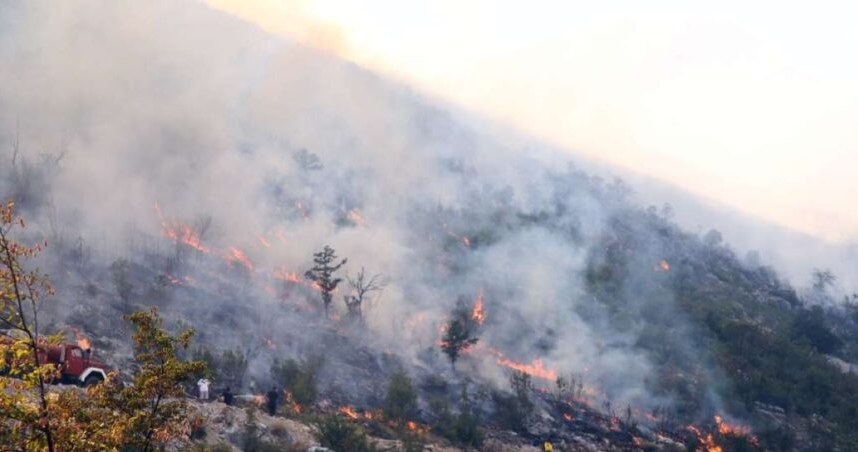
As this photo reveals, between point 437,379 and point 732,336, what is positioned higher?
point 732,336

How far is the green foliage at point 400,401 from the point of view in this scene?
30717mm

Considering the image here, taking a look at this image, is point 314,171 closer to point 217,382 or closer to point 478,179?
point 478,179

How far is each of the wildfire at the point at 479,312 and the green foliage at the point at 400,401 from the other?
13741 millimetres

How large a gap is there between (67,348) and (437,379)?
19435 millimetres

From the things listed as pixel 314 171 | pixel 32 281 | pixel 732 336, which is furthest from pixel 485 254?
pixel 32 281

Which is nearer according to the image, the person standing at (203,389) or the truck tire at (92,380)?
the truck tire at (92,380)

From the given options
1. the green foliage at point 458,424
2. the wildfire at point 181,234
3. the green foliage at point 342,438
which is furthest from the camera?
the wildfire at point 181,234

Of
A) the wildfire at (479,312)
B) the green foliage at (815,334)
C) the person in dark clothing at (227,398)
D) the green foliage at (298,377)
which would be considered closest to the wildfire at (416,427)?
the green foliage at (298,377)

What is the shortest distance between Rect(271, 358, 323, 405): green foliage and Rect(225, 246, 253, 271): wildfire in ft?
38.1

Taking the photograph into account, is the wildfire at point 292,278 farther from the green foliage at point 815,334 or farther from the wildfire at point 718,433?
the green foliage at point 815,334

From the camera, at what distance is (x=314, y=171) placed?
54.6 metres

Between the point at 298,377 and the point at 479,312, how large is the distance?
18258mm

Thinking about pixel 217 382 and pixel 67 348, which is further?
pixel 217 382

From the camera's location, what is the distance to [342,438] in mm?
23984
